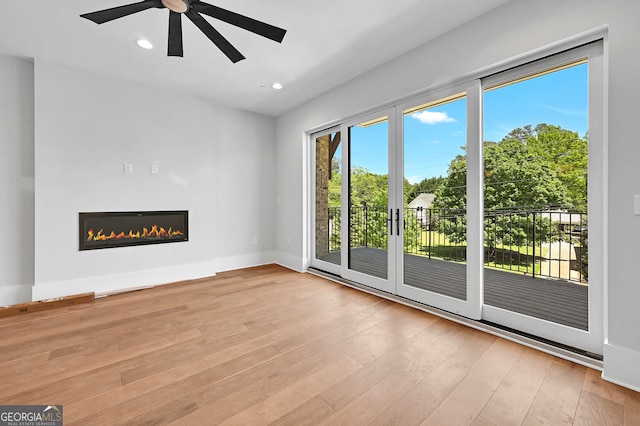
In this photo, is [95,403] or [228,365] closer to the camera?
[95,403]

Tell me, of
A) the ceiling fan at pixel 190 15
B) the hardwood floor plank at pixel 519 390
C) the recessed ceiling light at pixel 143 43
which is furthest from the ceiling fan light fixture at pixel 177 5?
the hardwood floor plank at pixel 519 390

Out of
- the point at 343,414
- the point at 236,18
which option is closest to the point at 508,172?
the point at 343,414

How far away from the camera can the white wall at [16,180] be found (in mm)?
3096

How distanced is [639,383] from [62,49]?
5.60 m

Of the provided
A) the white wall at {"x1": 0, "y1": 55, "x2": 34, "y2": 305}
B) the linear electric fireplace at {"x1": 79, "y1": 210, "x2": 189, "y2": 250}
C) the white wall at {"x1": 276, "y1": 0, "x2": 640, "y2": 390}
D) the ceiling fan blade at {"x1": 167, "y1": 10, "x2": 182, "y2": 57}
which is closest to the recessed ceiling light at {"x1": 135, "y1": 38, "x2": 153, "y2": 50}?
the ceiling fan blade at {"x1": 167, "y1": 10, "x2": 182, "y2": 57}

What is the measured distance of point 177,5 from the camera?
6.35 feet

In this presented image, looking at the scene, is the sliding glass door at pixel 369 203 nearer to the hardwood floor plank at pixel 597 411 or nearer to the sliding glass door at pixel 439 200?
the sliding glass door at pixel 439 200

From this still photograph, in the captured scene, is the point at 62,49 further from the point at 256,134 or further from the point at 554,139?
the point at 554,139

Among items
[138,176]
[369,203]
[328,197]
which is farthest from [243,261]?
[369,203]

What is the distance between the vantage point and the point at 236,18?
76.9 inches

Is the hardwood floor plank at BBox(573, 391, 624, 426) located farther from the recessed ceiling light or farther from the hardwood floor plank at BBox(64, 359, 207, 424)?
the recessed ceiling light

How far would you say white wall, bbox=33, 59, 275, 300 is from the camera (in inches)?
127

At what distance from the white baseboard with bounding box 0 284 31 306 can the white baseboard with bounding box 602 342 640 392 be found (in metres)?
5.43

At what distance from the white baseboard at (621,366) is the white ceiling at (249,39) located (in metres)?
2.67
